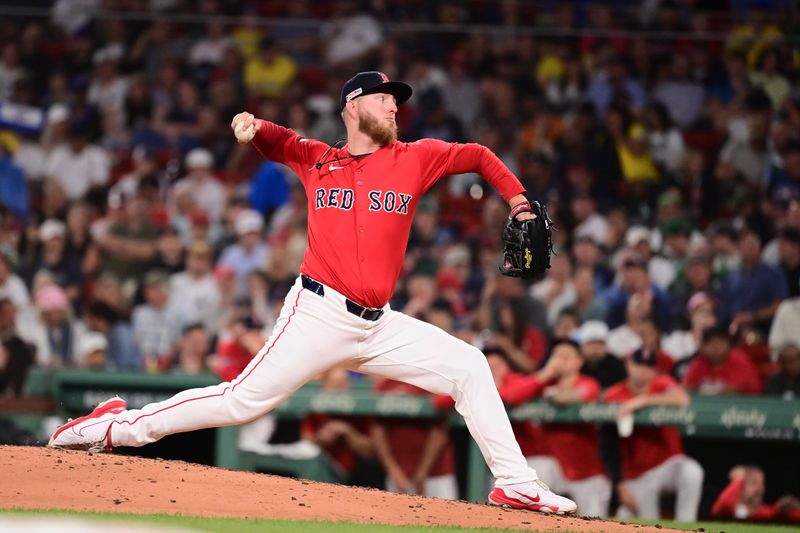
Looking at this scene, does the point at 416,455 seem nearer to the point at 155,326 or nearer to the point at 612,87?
the point at 155,326

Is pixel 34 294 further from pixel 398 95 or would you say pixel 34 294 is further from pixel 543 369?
pixel 398 95

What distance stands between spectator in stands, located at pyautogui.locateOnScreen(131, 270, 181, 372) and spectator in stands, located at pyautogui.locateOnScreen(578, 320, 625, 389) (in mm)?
3370

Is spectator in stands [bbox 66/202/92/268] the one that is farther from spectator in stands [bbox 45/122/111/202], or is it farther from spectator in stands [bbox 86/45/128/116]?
spectator in stands [bbox 86/45/128/116]

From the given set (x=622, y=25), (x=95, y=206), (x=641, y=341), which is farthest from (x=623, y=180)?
(x=95, y=206)

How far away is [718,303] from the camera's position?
32.8 ft

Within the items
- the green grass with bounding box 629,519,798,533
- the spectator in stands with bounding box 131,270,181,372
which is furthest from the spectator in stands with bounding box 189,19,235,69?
the green grass with bounding box 629,519,798,533

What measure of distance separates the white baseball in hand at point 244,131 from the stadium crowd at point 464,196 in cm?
353

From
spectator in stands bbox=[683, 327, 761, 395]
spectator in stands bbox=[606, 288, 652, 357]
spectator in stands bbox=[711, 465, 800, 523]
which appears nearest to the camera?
spectator in stands bbox=[711, 465, 800, 523]

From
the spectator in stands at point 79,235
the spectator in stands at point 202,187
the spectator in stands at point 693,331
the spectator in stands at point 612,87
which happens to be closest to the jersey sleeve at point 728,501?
the spectator in stands at point 693,331

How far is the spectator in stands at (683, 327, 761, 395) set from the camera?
8766mm

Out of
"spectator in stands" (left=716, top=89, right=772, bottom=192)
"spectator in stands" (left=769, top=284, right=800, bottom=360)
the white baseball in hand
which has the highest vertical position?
"spectator in stands" (left=716, top=89, right=772, bottom=192)

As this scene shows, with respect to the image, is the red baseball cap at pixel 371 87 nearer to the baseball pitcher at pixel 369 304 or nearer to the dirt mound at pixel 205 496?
the baseball pitcher at pixel 369 304

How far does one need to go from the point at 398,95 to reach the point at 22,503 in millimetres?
2329

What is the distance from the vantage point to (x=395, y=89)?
5.38m
